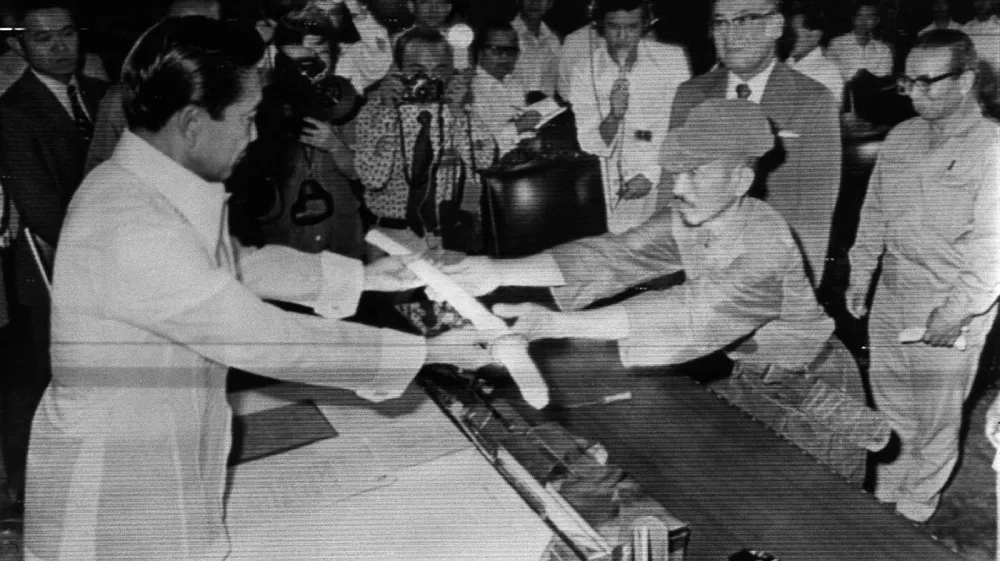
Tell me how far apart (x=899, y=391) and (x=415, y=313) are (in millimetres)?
1265

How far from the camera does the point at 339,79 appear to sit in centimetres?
215

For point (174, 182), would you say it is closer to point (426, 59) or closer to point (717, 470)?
point (426, 59)

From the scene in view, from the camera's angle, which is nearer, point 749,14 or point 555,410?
point 749,14

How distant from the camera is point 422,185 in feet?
7.25

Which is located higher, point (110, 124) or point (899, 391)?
point (110, 124)

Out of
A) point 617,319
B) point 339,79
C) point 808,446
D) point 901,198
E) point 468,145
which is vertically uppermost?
point 339,79

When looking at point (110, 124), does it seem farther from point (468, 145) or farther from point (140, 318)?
point (468, 145)

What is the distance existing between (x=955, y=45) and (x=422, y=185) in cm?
135

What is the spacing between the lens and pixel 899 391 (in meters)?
2.13

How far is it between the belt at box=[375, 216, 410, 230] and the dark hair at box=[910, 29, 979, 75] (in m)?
1.34

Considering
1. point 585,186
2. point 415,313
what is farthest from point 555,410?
point 585,186

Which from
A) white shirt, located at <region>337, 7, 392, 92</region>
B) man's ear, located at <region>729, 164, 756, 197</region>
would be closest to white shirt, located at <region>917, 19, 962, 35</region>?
man's ear, located at <region>729, 164, 756, 197</region>

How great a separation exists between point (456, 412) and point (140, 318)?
0.85 meters

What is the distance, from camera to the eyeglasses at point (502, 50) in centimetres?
213
